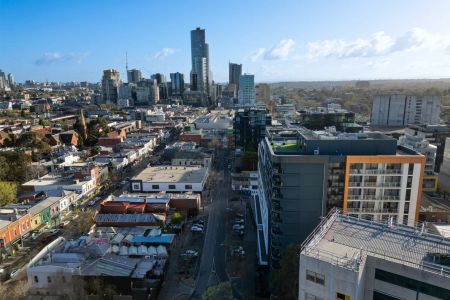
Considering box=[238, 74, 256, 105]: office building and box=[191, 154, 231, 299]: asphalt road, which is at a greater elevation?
box=[238, 74, 256, 105]: office building

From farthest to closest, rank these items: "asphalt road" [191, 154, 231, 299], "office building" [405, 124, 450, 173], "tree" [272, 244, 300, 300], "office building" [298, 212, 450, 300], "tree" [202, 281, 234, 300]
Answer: "office building" [405, 124, 450, 173]
"asphalt road" [191, 154, 231, 299]
"tree" [202, 281, 234, 300]
"tree" [272, 244, 300, 300]
"office building" [298, 212, 450, 300]

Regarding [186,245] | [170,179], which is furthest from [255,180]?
[186,245]

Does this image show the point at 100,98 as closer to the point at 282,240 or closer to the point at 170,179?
the point at 170,179

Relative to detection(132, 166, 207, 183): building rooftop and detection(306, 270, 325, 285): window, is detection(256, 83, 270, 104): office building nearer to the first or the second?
detection(132, 166, 207, 183): building rooftop

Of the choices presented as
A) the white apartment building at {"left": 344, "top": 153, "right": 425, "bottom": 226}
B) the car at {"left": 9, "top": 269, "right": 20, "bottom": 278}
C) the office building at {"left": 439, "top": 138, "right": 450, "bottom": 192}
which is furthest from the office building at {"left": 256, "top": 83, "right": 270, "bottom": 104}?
the car at {"left": 9, "top": 269, "right": 20, "bottom": 278}

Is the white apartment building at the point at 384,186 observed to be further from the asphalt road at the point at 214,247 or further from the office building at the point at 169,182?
the office building at the point at 169,182

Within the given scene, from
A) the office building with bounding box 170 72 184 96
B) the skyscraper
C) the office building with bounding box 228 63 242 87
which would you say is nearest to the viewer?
the office building with bounding box 170 72 184 96
